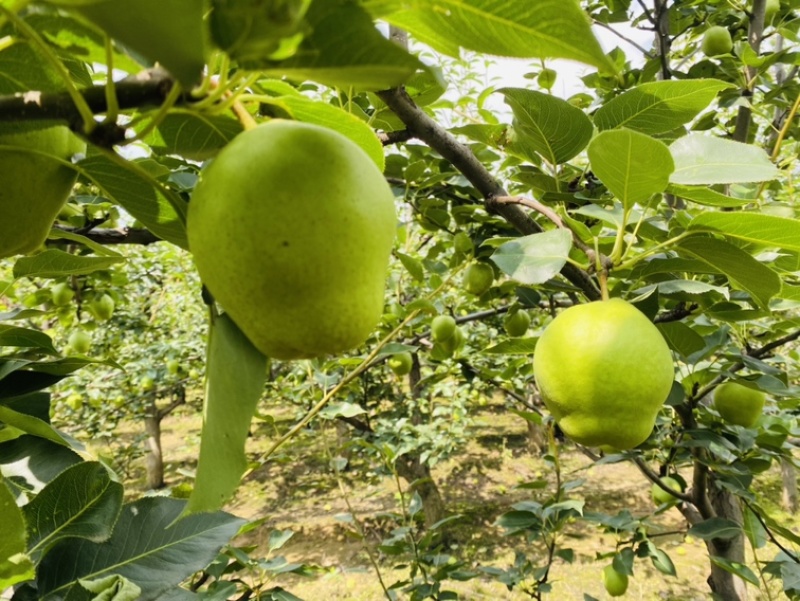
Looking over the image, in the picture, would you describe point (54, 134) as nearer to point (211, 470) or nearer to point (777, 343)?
point (211, 470)

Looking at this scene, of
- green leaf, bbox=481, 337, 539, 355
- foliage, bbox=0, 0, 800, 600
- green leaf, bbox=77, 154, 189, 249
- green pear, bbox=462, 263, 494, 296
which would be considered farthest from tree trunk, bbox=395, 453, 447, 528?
green leaf, bbox=77, 154, 189, 249

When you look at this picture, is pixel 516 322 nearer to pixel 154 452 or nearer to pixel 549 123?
pixel 549 123

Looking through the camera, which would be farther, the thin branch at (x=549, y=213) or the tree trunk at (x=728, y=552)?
the tree trunk at (x=728, y=552)

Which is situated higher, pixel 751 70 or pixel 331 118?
pixel 331 118

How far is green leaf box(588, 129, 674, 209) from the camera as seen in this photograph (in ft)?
2.36

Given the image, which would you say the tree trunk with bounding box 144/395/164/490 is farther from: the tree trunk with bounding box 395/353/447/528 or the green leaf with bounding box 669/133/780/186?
the green leaf with bounding box 669/133/780/186

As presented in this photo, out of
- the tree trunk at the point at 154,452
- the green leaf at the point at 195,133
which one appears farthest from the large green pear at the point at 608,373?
the tree trunk at the point at 154,452

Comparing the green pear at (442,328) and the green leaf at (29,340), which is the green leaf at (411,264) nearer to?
the green pear at (442,328)

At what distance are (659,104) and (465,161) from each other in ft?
1.19

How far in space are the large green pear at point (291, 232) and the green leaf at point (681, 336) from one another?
1013mm

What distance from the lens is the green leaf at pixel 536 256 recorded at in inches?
31.8

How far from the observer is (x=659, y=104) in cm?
98

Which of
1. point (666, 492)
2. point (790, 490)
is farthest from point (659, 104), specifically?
point (790, 490)

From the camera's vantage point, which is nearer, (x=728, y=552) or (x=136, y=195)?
(x=136, y=195)
